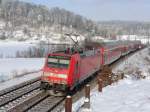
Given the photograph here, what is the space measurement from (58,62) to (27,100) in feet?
11.0

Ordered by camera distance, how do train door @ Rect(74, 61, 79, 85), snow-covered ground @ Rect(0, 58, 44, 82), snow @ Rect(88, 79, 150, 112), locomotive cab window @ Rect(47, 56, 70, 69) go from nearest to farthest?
snow @ Rect(88, 79, 150, 112) → locomotive cab window @ Rect(47, 56, 70, 69) → train door @ Rect(74, 61, 79, 85) → snow-covered ground @ Rect(0, 58, 44, 82)

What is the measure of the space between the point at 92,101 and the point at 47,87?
547cm

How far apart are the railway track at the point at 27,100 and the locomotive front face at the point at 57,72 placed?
866mm

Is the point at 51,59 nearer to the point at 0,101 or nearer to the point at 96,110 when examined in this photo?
the point at 0,101

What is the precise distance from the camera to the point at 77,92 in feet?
81.9

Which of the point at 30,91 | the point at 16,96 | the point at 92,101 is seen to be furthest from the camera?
the point at 30,91

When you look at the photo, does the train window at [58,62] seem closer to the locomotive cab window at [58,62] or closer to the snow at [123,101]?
the locomotive cab window at [58,62]

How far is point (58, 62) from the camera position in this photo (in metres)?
22.7

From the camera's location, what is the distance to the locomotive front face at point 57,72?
876 inches

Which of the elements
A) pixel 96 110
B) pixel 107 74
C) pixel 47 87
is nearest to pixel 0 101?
pixel 47 87

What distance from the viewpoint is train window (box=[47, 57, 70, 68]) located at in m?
22.5

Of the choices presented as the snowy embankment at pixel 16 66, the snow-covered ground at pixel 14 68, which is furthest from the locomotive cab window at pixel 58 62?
the snow-covered ground at pixel 14 68

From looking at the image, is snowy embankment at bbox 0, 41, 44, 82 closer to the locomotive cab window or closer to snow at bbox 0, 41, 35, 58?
the locomotive cab window

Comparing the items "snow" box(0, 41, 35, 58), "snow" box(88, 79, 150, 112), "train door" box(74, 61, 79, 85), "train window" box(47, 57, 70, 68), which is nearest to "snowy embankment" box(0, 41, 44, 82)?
"train door" box(74, 61, 79, 85)
